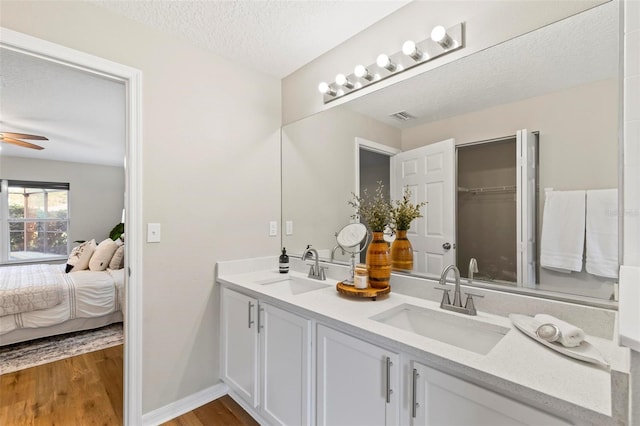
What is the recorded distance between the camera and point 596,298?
1103 millimetres

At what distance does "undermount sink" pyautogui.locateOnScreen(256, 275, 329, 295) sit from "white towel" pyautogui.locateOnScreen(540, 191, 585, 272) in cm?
117

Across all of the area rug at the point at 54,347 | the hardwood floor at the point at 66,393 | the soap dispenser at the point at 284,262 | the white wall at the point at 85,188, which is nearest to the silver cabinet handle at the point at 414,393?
the soap dispenser at the point at 284,262

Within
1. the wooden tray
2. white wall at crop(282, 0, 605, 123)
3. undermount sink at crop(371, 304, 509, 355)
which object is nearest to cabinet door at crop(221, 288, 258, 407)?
the wooden tray

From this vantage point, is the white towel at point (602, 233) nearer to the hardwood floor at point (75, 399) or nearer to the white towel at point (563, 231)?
the white towel at point (563, 231)

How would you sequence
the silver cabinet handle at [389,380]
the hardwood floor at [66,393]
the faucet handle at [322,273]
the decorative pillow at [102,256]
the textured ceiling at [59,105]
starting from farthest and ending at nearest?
the decorative pillow at [102,256] < the textured ceiling at [59,105] < the faucet handle at [322,273] < the hardwood floor at [66,393] < the silver cabinet handle at [389,380]

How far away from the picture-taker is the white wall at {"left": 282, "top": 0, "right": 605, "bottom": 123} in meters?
1.22

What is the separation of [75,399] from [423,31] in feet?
10.5

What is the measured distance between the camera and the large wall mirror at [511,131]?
1.11 m

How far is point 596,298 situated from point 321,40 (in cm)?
193

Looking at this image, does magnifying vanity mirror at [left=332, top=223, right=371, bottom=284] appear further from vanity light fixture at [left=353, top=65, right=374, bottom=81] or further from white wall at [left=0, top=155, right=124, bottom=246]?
white wall at [left=0, top=155, right=124, bottom=246]

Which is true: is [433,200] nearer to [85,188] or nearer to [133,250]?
[133,250]

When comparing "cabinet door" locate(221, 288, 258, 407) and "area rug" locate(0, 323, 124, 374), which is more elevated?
"cabinet door" locate(221, 288, 258, 407)

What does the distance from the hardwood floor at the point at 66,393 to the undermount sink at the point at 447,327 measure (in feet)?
6.04

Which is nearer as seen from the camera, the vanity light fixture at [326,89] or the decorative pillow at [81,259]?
the vanity light fixture at [326,89]
